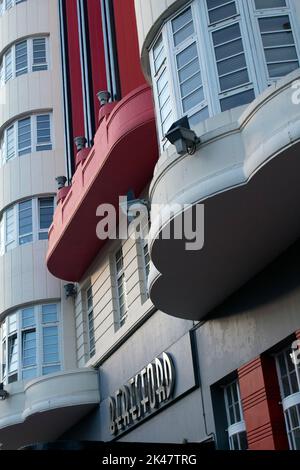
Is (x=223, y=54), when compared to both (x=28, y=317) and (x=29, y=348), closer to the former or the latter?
(x=28, y=317)

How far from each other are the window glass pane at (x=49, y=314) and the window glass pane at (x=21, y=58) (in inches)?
295

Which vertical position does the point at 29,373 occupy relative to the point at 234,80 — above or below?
below

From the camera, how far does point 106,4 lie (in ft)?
54.6

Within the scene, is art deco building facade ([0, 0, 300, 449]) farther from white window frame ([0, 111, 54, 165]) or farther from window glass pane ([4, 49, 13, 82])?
window glass pane ([4, 49, 13, 82])

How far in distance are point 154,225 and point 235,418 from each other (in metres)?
3.79

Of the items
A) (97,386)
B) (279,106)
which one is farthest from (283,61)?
(97,386)

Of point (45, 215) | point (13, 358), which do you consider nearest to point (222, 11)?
point (45, 215)

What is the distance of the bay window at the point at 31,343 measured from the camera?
18797mm

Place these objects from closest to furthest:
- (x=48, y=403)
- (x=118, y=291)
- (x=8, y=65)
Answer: (x=118, y=291)
(x=48, y=403)
(x=8, y=65)

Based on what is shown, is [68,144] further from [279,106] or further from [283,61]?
[279,106]

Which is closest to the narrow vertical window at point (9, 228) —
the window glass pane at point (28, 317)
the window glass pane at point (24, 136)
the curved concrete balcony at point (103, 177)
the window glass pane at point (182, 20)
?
the window glass pane at point (24, 136)

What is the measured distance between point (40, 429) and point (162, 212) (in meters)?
10.2

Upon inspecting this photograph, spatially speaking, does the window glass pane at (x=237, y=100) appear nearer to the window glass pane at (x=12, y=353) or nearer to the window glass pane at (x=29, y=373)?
the window glass pane at (x=29, y=373)

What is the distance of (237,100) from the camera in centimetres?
1033
